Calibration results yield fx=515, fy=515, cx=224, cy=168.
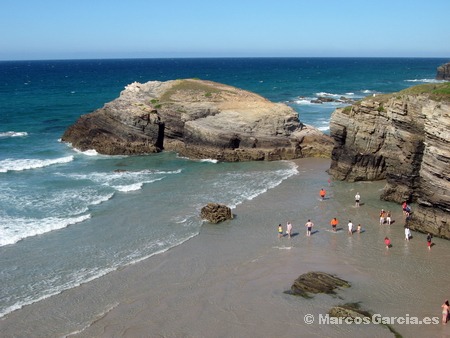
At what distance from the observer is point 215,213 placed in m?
28.5

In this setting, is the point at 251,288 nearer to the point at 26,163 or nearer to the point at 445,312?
the point at 445,312

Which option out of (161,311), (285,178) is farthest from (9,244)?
(285,178)

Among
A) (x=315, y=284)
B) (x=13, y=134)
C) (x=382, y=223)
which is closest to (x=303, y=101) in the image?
(x=13, y=134)

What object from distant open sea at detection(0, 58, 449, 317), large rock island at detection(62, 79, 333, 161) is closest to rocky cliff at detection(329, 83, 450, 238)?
distant open sea at detection(0, 58, 449, 317)

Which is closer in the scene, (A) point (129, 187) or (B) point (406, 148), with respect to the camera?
(B) point (406, 148)

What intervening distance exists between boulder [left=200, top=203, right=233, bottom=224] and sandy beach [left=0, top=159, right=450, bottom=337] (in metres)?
0.41

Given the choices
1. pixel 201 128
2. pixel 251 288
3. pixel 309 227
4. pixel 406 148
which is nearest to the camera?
pixel 251 288

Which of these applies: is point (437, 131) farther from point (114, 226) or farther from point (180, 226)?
point (114, 226)

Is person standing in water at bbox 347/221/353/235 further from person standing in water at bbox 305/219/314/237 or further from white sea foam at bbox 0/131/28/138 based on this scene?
white sea foam at bbox 0/131/28/138

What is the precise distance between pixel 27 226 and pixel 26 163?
16745mm

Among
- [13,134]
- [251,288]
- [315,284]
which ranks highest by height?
[315,284]

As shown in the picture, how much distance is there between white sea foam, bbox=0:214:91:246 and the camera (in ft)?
86.0

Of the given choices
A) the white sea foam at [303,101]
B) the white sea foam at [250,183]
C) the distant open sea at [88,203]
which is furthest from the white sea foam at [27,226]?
the white sea foam at [303,101]

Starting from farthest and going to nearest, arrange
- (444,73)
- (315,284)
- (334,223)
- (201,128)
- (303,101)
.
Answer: (444,73), (303,101), (201,128), (334,223), (315,284)
